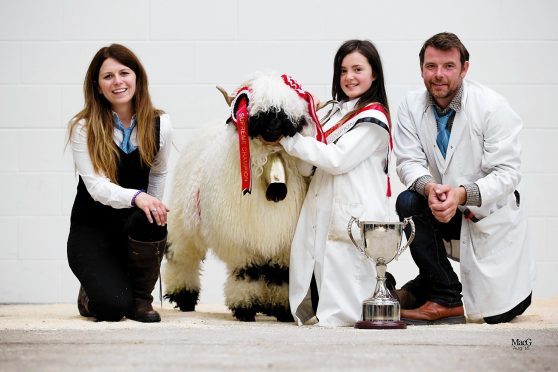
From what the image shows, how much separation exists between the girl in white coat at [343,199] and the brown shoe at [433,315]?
23cm

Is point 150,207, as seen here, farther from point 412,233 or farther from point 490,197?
point 490,197

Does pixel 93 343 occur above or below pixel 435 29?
below

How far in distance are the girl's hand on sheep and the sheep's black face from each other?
18.5 inches

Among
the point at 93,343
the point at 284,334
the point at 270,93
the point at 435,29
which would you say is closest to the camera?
the point at 93,343

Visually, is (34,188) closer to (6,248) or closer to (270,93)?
(6,248)

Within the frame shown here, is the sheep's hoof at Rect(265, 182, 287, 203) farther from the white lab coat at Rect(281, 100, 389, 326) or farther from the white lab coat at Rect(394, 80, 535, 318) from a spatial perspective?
the white lab coat at Rect(394, 80, 535, 318)

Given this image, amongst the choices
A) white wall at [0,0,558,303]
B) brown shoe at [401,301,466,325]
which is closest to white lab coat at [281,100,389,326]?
brown shoe at [401,301,466,325]

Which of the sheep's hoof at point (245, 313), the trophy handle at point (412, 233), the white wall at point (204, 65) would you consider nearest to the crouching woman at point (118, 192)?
the sheep's hoof at point (245, 313)

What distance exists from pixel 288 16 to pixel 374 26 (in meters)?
0.50

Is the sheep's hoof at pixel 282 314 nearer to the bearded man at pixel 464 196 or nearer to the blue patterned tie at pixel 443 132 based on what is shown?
the bearded man at pixel 464 196

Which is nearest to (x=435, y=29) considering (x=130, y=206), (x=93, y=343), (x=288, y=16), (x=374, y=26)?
(x=374, y=26)

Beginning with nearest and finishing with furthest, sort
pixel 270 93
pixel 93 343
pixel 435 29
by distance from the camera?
1. pixel 93 343
2. pixel 270 93
3. pixel 435 29

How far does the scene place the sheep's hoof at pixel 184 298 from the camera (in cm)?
455

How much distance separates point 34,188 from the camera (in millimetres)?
5676
